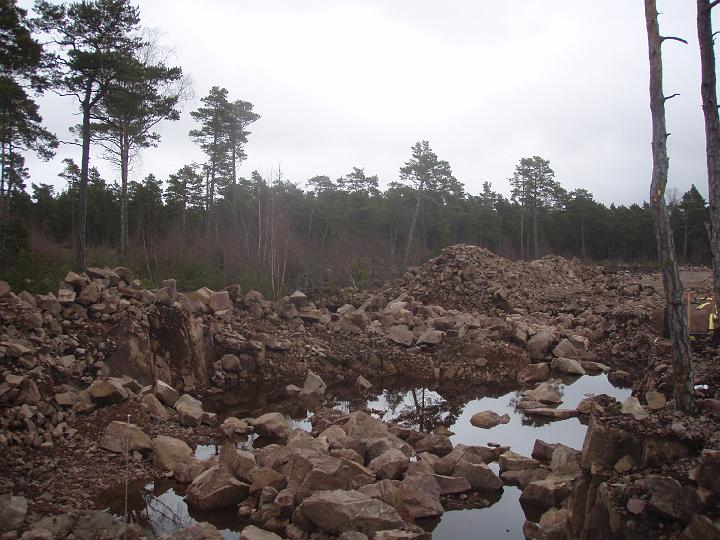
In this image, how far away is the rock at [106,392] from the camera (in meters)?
8.64

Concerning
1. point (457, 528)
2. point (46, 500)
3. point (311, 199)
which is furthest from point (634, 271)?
point (46, 500)

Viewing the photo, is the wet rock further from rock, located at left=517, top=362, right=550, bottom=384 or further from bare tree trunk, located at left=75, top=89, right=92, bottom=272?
bare tree trunk, located at left=75, top=89, right=92, bottom=272

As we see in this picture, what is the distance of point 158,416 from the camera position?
28.5ft

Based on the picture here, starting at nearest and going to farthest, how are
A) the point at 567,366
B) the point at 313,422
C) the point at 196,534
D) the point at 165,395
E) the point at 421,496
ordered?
the point at 196,534, the point at 421,496, the point at 165,395, the point at 313,422, the point at 567,366

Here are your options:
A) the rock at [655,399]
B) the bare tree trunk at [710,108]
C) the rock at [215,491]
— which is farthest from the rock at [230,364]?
the bare tree trunk at [710,108]

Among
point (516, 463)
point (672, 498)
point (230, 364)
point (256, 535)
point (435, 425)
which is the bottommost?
point (435, 425)

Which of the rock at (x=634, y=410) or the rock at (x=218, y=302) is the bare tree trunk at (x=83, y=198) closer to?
the rock at (x=218, y=302)

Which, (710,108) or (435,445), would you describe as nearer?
(710,108)

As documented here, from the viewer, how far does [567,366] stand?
45.4 ft

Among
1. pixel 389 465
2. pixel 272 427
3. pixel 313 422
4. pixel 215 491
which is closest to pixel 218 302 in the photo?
pixel 313 422

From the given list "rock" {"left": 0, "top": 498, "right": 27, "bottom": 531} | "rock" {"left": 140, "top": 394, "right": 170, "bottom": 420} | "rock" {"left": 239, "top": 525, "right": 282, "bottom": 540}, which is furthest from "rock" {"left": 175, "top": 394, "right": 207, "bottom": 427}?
"rock" {"left": 239, "top": 525, "right": 282, "bottom": 540}

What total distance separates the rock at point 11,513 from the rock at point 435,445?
16.4 ft

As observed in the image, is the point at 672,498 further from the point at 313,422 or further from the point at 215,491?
the point at 313,422

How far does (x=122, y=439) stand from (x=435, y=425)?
17.3 ft
